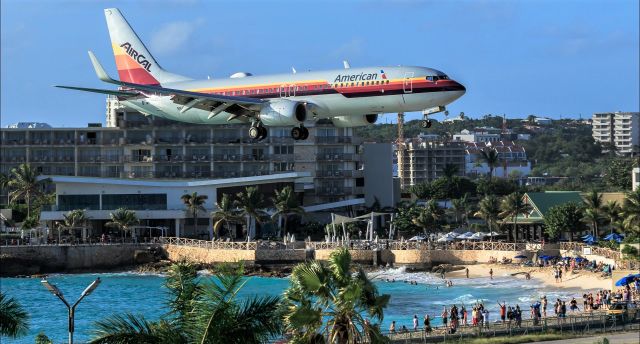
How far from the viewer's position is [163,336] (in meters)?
24.5

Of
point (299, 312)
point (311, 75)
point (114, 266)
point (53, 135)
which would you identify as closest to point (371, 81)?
point (311, 75)

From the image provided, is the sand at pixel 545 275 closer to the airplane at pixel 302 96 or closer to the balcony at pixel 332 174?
the airplane at pixel 302 96

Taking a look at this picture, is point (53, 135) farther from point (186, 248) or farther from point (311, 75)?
point (311, 75)

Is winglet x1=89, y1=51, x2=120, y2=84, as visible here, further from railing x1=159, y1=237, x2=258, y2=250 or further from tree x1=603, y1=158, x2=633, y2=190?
tree x1=603, y1=158, x2=633, y2=190

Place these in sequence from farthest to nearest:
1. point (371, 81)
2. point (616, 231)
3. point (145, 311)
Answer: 1. point (616, 231)
2. point (145, 311)
3. point (371, 81)

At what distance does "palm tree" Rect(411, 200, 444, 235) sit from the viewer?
106 metres

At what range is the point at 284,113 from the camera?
5997 cm

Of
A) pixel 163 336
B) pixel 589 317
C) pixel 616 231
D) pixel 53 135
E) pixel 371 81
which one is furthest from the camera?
pixel 53 135

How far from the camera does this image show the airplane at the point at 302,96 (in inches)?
2304

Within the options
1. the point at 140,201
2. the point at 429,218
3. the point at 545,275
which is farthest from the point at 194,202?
the point at 545,275

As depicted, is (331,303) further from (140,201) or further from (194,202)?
(140,201)

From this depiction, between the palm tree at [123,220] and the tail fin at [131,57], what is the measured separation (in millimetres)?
26137

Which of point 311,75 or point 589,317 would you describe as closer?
point 589,317

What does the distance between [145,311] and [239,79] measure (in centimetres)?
1981
